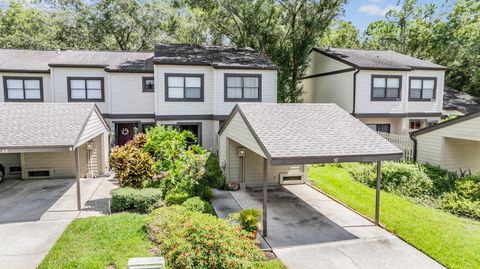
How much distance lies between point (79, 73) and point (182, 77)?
635 centimetres

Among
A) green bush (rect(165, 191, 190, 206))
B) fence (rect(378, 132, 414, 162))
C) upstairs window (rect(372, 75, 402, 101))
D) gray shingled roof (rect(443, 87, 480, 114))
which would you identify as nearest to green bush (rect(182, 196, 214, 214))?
green bush (rect(165, 191, 190, 206))

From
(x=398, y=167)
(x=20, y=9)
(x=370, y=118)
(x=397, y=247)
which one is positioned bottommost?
(x=397, y=247)

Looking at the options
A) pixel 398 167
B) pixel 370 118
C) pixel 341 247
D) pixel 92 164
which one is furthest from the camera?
pixel 370 118

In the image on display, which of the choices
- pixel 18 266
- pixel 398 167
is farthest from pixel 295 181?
pixel 18 266

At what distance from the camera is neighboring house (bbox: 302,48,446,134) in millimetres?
20391

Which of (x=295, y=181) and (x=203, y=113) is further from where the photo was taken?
(x=203, y=113)

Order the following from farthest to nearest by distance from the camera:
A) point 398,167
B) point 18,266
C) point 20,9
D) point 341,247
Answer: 1. point 20,9
2. point 398,167
3. point 341,247
4. point 18,266

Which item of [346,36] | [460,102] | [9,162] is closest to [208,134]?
[9,162]

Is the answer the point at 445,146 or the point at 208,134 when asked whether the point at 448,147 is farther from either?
the point at 208,134

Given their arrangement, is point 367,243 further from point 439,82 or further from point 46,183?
point 439,82

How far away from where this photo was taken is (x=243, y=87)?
1881cm

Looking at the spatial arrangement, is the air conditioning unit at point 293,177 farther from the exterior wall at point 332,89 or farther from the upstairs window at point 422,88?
the upstairs window at point 422,88

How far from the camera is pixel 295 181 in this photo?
1431 cm

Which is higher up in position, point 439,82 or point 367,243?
point 439,82
